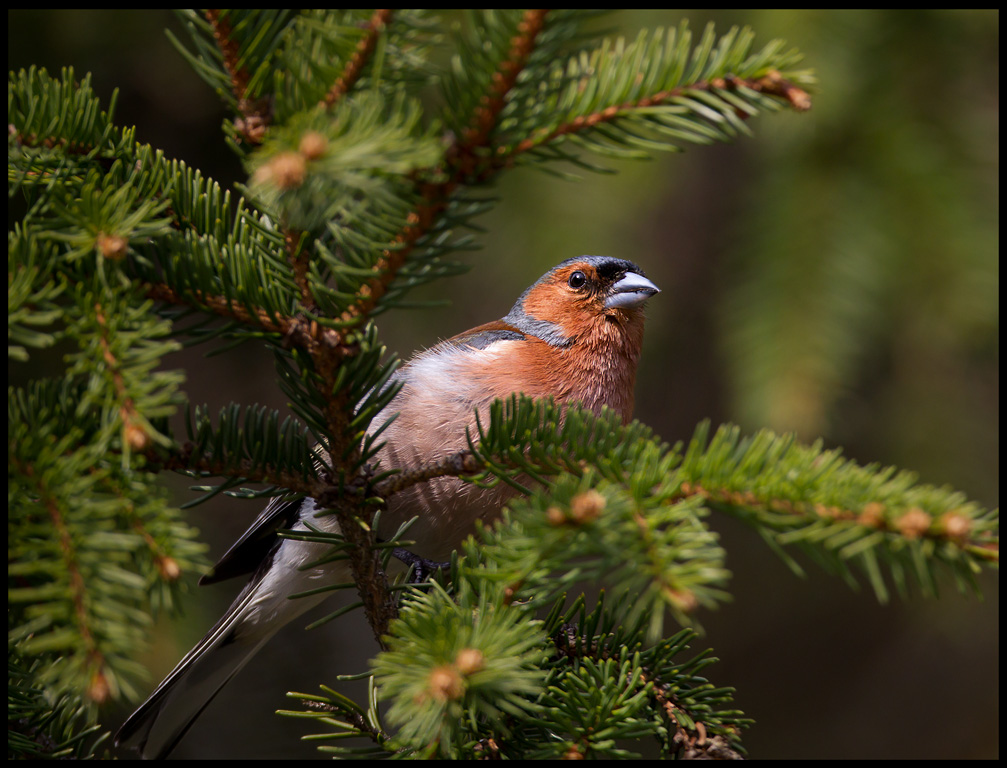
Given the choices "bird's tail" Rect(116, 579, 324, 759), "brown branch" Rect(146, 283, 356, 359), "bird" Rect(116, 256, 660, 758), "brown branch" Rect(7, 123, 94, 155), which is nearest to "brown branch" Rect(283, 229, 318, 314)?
"brown branch" Rect(146, 283, 356, 359)

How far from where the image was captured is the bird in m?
2.73

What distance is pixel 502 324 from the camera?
11.7ft

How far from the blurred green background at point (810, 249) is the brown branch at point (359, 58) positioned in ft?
3.55

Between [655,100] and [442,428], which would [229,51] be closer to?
[655,100]

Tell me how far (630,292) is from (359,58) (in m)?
2.13

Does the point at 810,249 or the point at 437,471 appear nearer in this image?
the point at 437,471

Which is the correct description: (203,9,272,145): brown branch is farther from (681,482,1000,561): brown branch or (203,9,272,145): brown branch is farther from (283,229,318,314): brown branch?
(681,482,1000,561): brown branch

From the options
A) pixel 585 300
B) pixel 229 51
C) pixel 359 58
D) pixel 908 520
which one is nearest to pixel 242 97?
pixel 229 51

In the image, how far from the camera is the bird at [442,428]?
8.97ft

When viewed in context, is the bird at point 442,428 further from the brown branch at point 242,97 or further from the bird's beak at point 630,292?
the brown branch at point 242,97

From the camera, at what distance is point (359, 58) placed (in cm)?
140

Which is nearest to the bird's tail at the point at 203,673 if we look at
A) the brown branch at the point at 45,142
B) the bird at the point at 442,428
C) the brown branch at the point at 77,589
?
the bird at the point at 442,428

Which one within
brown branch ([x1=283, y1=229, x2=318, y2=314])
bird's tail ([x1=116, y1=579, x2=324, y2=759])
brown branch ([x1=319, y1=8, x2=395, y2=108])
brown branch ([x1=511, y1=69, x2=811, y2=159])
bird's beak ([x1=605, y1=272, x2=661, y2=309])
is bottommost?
bird's tail ([x1=116, y1=579, x2=324, y2=759])

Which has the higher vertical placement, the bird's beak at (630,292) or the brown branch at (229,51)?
the brown branch at (229,51)
